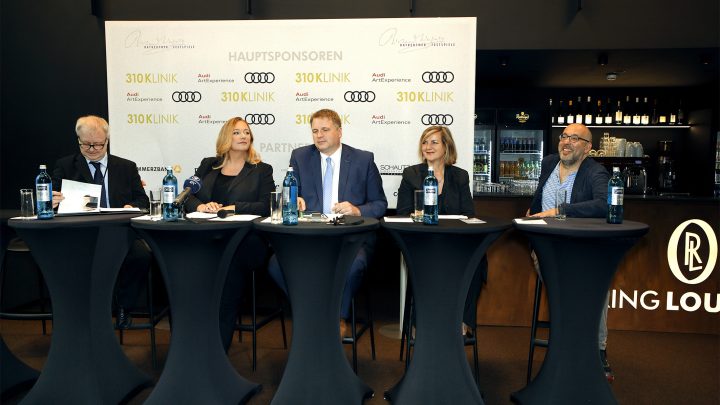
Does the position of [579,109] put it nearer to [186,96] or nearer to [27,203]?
[186,96]

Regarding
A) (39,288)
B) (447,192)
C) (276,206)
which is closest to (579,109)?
(447,192)

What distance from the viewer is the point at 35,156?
438 centimetres

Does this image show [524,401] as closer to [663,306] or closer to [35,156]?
[663,306]

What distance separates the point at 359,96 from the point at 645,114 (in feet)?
17.0

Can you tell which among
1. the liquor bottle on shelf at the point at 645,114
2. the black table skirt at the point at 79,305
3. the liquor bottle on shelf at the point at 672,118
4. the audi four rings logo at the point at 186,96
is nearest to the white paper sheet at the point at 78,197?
the black table skirt at the point at 79,305

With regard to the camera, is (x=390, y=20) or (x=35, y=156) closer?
(x=390, y=20)

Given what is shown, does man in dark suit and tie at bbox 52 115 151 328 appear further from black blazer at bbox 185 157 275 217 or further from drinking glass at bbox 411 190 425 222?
drinking glass at bbox 411 190 425 222

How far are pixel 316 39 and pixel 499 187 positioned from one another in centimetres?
233

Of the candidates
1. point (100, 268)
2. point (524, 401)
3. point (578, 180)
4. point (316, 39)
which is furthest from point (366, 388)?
point (316, 39)

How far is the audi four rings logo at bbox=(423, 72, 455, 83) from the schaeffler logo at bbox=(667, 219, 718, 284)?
6.48 ft

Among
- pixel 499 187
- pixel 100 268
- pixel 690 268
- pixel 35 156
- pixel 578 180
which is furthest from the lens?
pixel 499 187

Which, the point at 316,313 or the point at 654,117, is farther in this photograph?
the point at 654,117

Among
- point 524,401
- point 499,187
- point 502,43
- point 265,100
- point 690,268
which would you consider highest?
point 502,43

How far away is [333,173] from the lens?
3559mm
